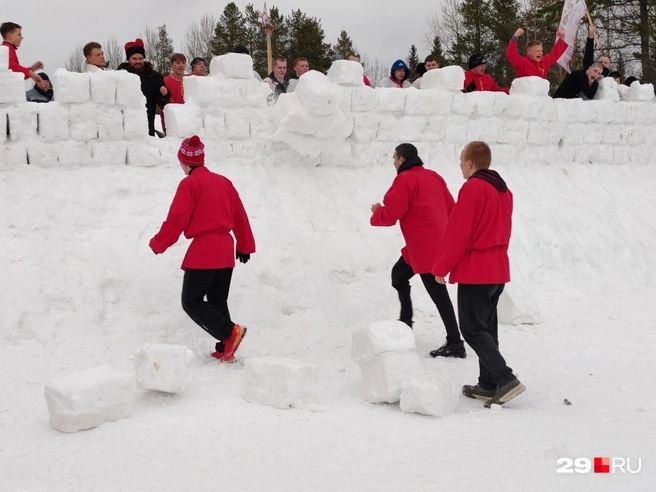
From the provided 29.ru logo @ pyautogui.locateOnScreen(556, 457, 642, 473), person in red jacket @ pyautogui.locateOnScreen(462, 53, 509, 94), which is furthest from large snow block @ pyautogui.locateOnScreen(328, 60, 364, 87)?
29.ru logo @ pyautogui.locateOnScreen(556, 457, 642, 473)

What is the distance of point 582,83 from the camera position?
865 centimetres

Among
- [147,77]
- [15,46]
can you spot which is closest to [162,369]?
[15,46]

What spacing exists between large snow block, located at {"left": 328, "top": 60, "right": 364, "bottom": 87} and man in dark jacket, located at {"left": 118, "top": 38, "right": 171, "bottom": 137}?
1.68 metres

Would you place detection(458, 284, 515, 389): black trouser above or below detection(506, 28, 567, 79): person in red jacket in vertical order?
below

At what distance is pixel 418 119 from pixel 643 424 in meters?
4.30

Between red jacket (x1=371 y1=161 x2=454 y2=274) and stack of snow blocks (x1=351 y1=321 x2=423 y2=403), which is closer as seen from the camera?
stack of snow blocks (x1=351 y1=321 x2=423 y2=403)

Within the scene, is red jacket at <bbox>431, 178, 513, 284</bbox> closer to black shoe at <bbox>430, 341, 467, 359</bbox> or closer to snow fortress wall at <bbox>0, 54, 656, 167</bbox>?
black shoe at <bbox>430, 341, 467, 359</bbox>

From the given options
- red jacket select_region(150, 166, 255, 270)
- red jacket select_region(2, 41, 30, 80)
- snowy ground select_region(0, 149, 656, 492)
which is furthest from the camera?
red jacket select_region(2, 41, 30, 80)

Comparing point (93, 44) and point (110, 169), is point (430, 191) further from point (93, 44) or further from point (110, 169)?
point (93, 44)

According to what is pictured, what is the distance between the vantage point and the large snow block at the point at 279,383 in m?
3.83

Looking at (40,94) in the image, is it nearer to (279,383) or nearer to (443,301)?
(279,383)

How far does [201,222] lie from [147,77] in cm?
291

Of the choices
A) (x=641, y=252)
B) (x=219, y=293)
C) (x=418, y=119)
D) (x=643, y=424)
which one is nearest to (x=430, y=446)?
(x=643, y=424)

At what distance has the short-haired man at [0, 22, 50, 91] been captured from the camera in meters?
5.81
